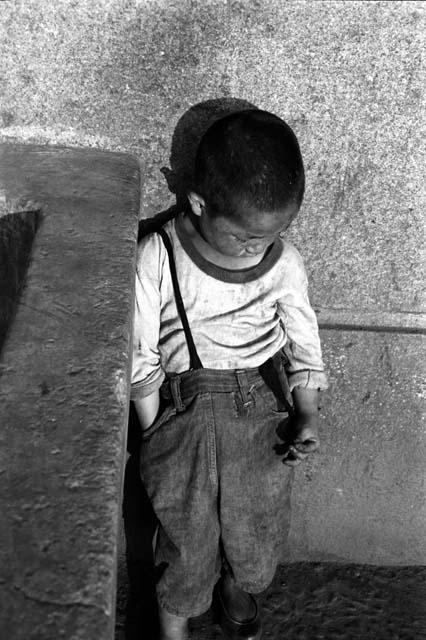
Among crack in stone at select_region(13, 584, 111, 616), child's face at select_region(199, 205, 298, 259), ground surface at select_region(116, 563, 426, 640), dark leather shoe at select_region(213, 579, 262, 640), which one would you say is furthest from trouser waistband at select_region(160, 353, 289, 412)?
crack in stone at select_region(13, 584, 111, 616)

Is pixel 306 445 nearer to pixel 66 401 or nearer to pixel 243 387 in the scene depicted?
pixel 243 387

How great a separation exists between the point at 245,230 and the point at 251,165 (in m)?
0.17

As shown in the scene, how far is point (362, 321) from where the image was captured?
2.37 meters

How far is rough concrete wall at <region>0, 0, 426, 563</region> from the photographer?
6.25 feet

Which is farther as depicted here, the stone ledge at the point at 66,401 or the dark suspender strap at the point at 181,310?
the dark suspender strap at the point at 181,310

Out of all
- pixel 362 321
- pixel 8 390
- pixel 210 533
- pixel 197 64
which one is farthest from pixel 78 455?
pixel 362 321

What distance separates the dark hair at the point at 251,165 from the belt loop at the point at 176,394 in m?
0.55

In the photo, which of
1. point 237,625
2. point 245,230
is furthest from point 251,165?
point 237,625

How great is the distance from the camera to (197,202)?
1839mm

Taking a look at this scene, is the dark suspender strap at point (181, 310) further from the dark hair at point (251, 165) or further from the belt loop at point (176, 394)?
the dark hair at point (251, 165)

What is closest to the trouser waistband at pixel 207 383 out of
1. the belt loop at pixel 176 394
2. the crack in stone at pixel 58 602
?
the belt loop at pixel 176 394

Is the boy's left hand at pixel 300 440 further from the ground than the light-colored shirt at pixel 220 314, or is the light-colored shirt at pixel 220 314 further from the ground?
the light-colored shirt at pixel 220 314

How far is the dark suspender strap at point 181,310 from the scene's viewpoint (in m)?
1.94

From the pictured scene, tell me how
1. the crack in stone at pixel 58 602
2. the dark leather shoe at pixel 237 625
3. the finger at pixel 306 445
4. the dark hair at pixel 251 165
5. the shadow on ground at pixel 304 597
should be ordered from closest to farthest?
the crack in stone at pixel 58 602 < the dark hair at pixel 251 165 < the finger at pixel 306 445 < the dark leather shoe at pixel 237 625 < the shadow on ground at pixel 304 597
